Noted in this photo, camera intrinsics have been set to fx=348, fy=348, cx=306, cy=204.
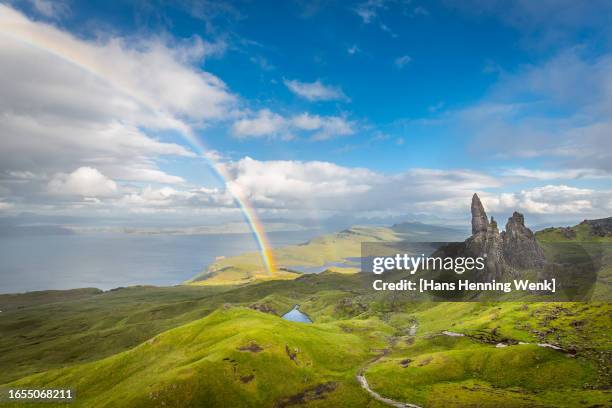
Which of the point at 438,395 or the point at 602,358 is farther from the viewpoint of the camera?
the point at 602,358

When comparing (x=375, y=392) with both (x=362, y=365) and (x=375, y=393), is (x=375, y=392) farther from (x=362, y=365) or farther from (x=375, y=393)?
(x=362, y=365)

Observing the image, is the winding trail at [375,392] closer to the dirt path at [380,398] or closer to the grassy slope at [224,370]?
the dirt path at [380,398]

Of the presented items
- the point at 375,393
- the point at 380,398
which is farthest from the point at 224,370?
the point at 380,398

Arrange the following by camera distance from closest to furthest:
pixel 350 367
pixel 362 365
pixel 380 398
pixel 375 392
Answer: pixel 380 398, pixel 375 392, pixel 350 367, pixel 362 365

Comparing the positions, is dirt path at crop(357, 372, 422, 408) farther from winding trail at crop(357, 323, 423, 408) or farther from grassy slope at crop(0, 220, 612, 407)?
grassy slope at crop(0, 220, 612, 407)

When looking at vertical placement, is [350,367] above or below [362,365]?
above

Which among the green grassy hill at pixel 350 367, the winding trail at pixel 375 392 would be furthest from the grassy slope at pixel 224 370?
the winding trail at pixel 375 392

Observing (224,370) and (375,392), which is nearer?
(375,392)

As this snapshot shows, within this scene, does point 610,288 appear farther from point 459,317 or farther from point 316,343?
point 316,343

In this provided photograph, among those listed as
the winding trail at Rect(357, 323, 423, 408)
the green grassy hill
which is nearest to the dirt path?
the winding trail at Rect(357, 323, 423, 408)

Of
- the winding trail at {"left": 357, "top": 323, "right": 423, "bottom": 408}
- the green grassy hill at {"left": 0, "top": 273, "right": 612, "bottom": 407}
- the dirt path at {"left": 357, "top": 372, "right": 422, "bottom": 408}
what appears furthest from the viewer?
the green grassy hill at {"left": 0, "top": 273, "right": 612, "bottom": 407}

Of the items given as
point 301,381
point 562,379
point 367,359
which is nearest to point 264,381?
point 301,381
